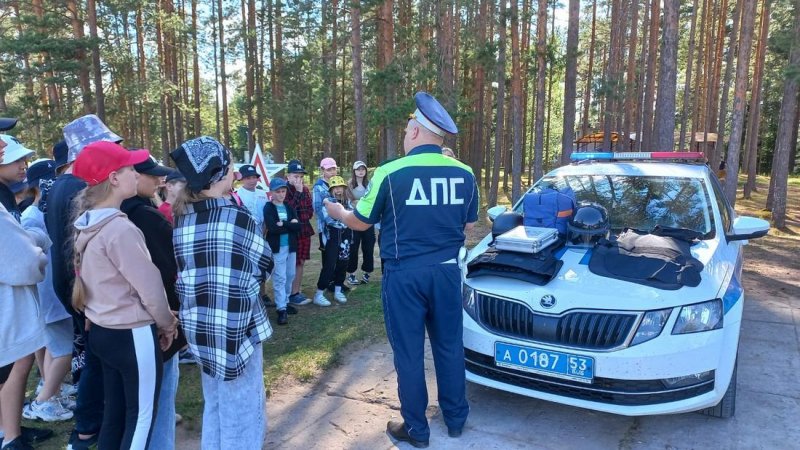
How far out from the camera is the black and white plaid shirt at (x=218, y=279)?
2.42 m

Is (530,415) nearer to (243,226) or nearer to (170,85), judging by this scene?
(243,226)

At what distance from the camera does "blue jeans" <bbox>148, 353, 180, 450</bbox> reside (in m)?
2.87

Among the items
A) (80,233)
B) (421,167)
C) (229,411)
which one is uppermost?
(421,167)

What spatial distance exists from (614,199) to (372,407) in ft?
9.63

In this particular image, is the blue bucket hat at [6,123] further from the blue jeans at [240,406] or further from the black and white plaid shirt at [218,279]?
the blue jeans at [240,406]

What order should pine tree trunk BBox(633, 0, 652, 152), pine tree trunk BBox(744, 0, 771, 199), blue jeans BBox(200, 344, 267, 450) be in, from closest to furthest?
blue jeans BBox(200, 344, 267, 450) < pine tree trunk BBox(744, 0, 771, 199) < pine tree trunk BBox(633, 0, 652, 152)

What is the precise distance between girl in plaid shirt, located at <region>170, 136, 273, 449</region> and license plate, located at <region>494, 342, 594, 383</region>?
166 centimetres

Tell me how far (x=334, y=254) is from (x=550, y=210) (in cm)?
332

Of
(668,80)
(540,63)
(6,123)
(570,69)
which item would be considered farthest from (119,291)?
(540,63)

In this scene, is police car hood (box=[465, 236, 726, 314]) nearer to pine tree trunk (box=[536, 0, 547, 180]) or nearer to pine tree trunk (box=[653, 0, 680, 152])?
pine tree trunk (box=[653, 0, 680, 152])

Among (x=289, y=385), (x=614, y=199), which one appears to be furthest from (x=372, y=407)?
(x=614, y=199)

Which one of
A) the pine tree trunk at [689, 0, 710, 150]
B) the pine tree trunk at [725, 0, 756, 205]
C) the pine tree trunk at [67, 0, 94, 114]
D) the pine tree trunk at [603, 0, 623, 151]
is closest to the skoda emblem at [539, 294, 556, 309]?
the pine tree trunk at [725, 0, 756, 205]

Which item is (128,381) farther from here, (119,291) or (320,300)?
(320,300)

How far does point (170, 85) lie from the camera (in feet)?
68.4
